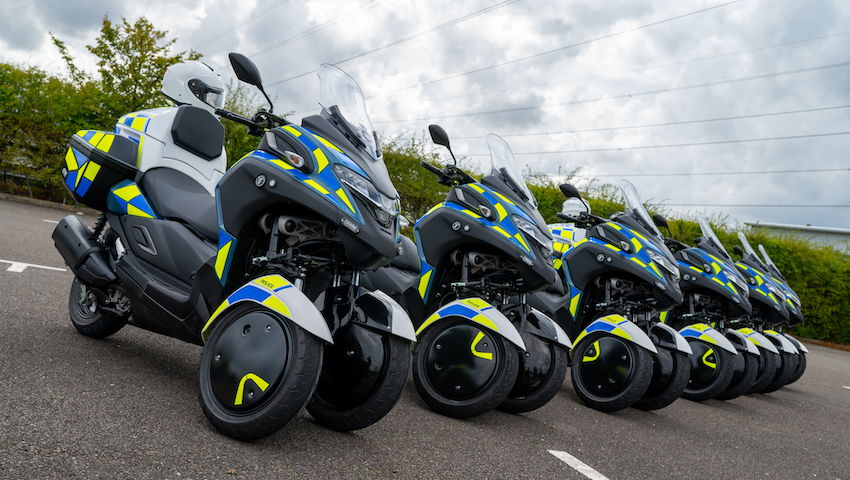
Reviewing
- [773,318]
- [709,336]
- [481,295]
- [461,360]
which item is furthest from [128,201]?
[773,318]

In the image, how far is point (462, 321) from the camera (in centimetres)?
313

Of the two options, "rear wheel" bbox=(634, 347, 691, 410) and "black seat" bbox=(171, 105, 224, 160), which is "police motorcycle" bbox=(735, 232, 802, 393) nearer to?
"rear wheel" bbox=(634, 347, 691, 410)

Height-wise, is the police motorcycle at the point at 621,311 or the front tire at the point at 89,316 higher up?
the police motorcycle at the point at 621,311

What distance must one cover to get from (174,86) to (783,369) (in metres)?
7.11

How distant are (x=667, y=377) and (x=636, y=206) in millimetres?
1562

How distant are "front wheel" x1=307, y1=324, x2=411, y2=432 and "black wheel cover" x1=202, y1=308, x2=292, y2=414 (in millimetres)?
398

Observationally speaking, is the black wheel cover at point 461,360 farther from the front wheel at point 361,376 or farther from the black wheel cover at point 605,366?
the black wheel cover at point 605,366

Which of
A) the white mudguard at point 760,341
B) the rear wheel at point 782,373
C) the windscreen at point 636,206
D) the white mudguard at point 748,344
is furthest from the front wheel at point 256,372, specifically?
the rear wheel at point 782,373

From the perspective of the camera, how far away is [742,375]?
213 inches

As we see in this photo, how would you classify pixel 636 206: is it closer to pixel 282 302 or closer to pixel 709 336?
pixel 709 336

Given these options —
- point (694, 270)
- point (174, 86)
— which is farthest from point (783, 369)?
point (174, 86)

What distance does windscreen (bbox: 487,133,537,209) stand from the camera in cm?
378

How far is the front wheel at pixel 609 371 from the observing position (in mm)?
3688

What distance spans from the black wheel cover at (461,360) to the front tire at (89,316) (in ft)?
5.71
